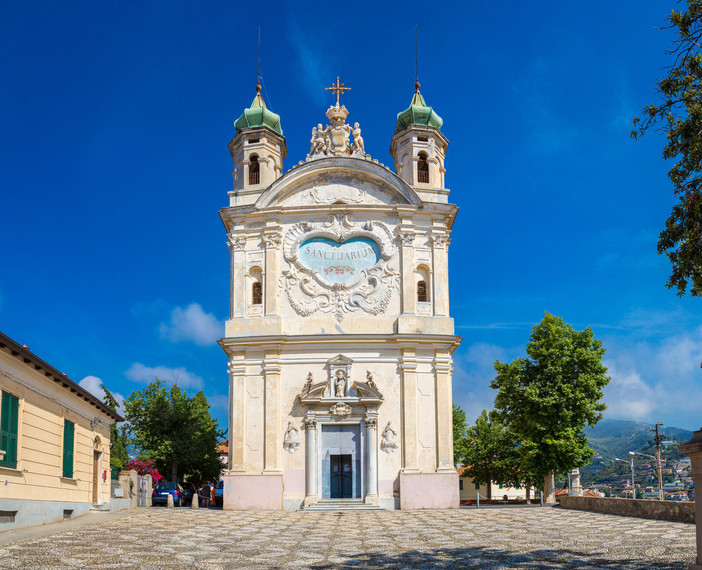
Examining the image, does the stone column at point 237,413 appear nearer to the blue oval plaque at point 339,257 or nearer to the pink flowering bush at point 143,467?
the blue oval plaque at point 339,257

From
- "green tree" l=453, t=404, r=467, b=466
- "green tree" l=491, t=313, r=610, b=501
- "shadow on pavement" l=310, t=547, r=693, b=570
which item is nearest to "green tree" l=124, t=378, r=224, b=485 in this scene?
"green tree" l=453, t=404, r=467, b=466

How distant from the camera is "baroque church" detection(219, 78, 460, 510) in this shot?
95.6 feet

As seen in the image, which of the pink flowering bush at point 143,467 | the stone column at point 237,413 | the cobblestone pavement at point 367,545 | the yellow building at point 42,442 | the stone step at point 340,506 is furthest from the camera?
the pink flowering bush at point 143,467

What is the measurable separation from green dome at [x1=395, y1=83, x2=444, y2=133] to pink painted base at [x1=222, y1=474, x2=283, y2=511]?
664 inches

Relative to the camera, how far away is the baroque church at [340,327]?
29125mm

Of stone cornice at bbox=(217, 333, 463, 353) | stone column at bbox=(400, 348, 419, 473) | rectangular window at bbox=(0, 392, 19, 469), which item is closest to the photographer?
rectangular window at bbox=(0, 392, 19, 469)

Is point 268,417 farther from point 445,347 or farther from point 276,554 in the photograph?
point 276,554

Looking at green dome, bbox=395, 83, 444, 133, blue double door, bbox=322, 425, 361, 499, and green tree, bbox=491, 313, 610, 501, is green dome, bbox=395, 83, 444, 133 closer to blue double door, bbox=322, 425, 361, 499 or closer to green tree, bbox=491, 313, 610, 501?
green tree, bbox=491, 313, 610, 501

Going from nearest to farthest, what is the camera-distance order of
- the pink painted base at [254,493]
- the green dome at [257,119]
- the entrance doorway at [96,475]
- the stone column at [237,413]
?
the entrance doorway at [96,475]
the pink painted base at [254,493]
the stone column at [237,413]
the green dome at [257,119]

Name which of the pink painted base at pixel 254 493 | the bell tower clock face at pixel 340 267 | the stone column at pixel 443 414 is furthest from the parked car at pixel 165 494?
the stone column at pixel 443 414

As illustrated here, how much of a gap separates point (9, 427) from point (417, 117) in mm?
23536

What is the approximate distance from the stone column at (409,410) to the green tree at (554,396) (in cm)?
638

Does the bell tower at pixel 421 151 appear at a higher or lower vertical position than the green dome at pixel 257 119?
lower

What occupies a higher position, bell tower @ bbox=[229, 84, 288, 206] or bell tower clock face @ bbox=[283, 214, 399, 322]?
bell tower @ bbox=[229, 84, 288, 206]
